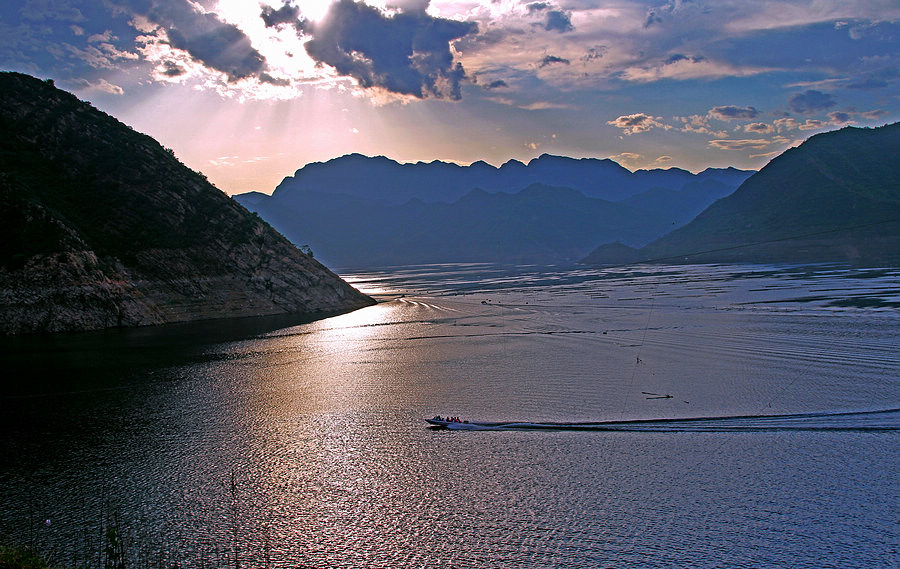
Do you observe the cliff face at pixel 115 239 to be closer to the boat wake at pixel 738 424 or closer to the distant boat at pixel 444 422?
the distant boat at pixel 444 422

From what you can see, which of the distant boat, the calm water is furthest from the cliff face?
the distant boat

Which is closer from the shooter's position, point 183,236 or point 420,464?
point 420,464

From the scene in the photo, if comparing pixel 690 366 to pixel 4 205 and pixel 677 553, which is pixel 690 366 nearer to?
pixel 677 553

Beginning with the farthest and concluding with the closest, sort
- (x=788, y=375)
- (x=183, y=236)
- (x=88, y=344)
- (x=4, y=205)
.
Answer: (x=183, y=236) → (x=4, y=205) → (x=88, y=344) → (x=788, y=375)

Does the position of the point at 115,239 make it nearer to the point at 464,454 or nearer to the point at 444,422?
the point at 444,422

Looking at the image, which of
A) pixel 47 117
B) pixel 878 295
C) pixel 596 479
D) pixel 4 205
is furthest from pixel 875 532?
pixel 47 117

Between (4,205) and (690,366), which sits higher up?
(4,205)

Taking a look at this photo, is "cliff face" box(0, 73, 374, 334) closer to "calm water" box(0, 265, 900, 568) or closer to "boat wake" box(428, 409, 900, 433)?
"calm water" box(0, 265, 900, 568)

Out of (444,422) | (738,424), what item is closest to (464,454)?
(444,422)
